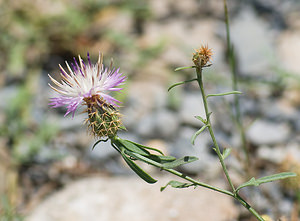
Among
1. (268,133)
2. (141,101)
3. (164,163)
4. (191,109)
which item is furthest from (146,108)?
(164,163)

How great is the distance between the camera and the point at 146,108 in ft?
13.4

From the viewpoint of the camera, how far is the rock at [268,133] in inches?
135

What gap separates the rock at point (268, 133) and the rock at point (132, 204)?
842 millimetres

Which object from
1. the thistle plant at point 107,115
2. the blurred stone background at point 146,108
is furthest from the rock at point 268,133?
the thistle plant at point 107,115

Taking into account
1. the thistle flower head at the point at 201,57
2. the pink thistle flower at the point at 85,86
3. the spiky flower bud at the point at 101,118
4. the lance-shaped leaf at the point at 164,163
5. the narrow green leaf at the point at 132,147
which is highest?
the thistle flower head at the point at 201,57

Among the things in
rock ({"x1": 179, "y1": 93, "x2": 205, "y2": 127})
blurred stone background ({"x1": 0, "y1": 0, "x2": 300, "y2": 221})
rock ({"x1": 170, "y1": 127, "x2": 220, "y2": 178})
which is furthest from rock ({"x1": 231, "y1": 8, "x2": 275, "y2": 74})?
rock ({"x1": 170, "y1": 127, "x2": 220, "y2": 178})

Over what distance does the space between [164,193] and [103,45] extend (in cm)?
265

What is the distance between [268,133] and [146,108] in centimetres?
128

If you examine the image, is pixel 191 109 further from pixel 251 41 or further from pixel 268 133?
pixel 251 41

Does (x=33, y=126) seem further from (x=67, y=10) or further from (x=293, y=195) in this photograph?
(x=293, y=195)

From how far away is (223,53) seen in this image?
4.58m

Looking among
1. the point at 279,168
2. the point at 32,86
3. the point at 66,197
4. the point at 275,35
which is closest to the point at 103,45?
the point at 32,86

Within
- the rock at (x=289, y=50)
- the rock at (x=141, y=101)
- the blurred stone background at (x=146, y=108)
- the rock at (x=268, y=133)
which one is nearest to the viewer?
the blurred stone background at (x=146, y=108)

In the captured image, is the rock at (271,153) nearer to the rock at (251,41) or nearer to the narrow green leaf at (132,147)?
the rock at (251,41)
